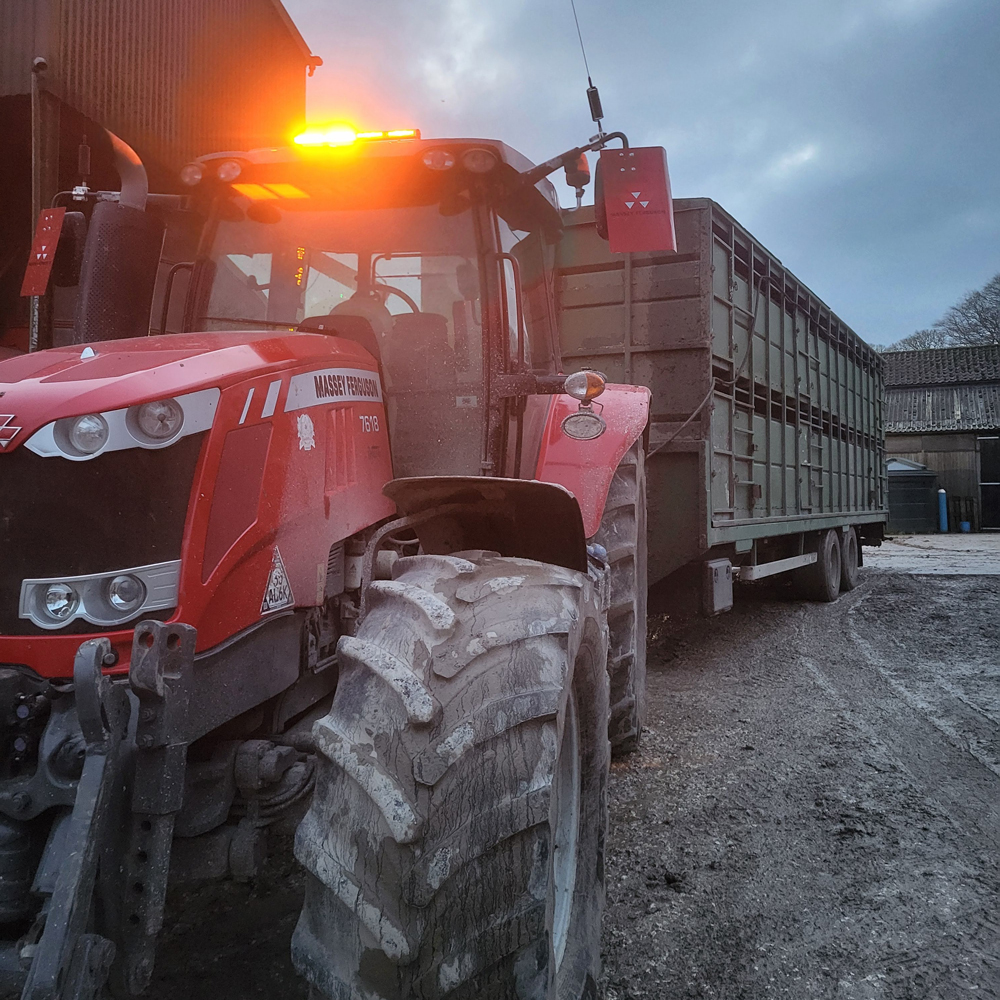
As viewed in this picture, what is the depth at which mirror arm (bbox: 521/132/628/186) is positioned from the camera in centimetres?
251

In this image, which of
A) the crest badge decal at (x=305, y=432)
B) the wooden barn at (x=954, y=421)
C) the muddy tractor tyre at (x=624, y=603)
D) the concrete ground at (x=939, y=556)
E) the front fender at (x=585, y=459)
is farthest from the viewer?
the wooden barn at (x=954, y=421)

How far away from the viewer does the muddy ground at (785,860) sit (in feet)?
7.06

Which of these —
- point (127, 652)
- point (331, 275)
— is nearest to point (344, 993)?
point (127, 652)

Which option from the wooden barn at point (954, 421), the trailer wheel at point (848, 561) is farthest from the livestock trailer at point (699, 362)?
the wooden barn at point (954, 421)

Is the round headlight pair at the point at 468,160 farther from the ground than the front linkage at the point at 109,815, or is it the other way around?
the round headlight pair at the point at 468,160

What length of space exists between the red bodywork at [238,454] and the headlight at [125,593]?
5cm

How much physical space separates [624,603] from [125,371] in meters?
2.16

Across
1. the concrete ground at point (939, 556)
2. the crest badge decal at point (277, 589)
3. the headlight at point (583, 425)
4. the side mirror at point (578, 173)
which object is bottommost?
the concrete ground at point (939, 556)

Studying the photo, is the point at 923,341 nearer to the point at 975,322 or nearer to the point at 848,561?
the point at 975,322

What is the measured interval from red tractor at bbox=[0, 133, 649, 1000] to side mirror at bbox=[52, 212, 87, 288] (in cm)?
6

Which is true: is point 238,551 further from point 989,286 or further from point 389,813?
point 989,286

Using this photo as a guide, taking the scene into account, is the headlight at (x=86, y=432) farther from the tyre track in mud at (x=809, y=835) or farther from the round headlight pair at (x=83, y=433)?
the tyre track in mud at (x=809, y=835)

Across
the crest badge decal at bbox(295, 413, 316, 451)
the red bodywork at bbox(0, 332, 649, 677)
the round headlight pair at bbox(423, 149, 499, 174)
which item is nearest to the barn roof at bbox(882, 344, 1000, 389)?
the round headlight pair at bbox(423, 149, 499, 174)

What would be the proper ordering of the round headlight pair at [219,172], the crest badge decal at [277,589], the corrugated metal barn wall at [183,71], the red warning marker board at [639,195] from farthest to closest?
the corrugated metal barn wall at [183,71], the round headlight pair at [219,172], the red warning marker board at [639,195], the crest badge decal at [277,589]
